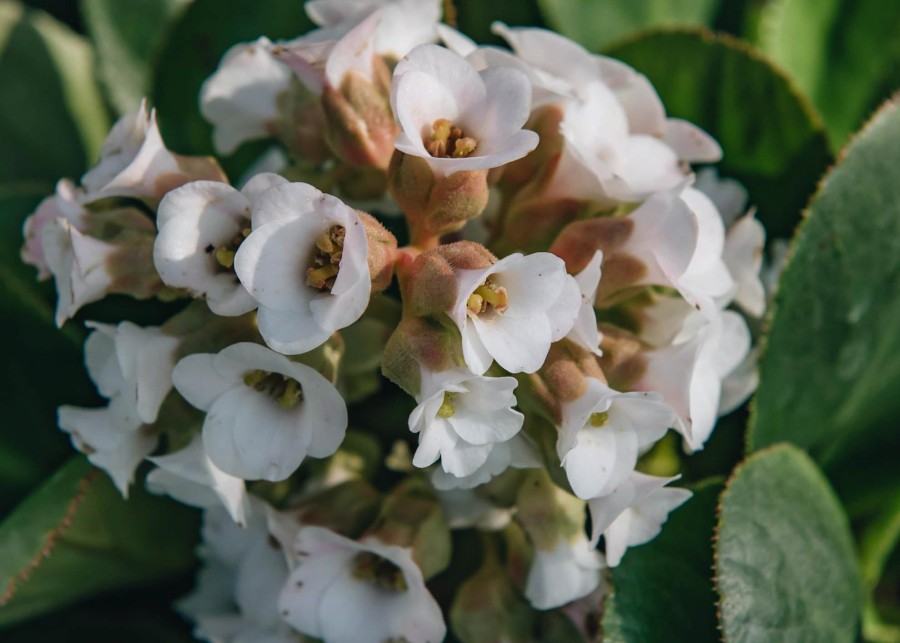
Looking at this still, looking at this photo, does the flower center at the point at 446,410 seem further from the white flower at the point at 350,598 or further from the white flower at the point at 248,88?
the white flower at the point at 248,88

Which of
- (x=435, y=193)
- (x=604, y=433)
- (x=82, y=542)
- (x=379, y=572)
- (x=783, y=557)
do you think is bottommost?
(x=82, y=542)

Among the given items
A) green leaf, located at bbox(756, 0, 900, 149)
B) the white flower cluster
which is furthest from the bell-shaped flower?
green leaf, located at bbox(756, 0, 900, 149)

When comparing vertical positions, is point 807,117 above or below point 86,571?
above

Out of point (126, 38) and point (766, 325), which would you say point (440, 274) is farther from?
point (126, 38)

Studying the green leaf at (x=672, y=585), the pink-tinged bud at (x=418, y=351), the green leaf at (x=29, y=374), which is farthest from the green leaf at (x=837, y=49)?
the green leaf at (x=29, y=374)

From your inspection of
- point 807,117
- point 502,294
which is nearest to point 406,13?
point 502,294

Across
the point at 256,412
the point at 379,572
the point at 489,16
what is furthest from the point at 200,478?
the point at 489,16

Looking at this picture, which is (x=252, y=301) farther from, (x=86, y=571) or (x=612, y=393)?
(x=86, y=571)
